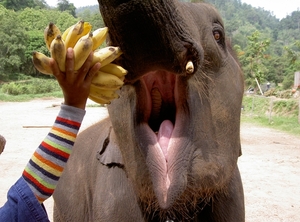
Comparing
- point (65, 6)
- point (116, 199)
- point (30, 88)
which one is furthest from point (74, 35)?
point (65, 6)

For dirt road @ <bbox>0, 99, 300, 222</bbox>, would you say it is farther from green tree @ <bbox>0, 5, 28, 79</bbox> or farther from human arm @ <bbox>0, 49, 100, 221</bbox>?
green tree @ <bbox>0, 5, 28, 79</bbox>

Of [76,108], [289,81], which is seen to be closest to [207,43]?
[76,108]

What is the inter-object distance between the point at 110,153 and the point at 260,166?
684 centimetres

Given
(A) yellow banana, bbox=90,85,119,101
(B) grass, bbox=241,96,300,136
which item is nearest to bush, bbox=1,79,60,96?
(B) grass, bbox=241,96,300,136

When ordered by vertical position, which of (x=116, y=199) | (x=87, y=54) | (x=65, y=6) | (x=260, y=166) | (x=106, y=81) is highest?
(x=87, y=54)

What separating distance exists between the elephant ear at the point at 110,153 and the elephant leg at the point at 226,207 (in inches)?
23.1

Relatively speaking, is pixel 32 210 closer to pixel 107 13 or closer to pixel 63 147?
pixel 63 147

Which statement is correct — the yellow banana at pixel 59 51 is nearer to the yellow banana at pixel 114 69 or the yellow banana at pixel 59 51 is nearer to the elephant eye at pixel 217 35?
the yellow banana at pixel 114 69

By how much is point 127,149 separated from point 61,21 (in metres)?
53.3

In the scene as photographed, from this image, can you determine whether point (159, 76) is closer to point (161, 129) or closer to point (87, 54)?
point (161, 129)

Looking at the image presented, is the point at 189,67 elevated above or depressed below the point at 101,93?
above

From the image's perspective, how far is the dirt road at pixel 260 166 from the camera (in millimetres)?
6000

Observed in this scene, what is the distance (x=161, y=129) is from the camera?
1789 mm

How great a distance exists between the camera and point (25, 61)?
3891 cm
